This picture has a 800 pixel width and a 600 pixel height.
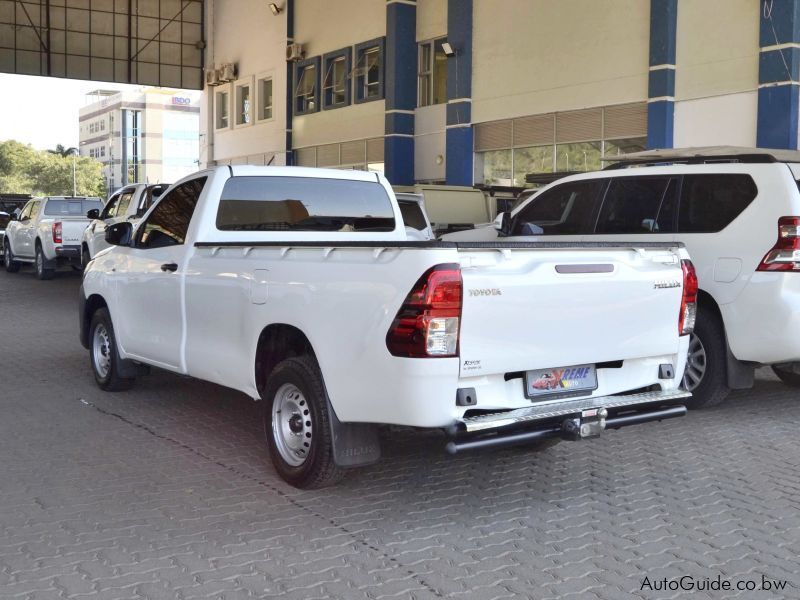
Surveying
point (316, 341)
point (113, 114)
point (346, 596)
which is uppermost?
point (113, 114)

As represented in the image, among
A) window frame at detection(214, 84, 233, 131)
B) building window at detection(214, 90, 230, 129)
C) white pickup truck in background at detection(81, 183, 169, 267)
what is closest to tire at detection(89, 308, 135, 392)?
white pickup truck in background at detection(81, 183, 169, 267)

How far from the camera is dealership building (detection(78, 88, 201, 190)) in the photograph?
418 feet

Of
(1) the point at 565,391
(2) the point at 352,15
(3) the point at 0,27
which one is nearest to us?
(1) the point at 565,391

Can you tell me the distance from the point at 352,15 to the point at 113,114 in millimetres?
110189

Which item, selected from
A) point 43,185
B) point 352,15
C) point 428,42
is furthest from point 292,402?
point 43,185

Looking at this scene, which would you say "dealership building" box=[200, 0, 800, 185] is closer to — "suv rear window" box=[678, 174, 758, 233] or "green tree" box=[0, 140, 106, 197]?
"suv rear window" box=[678, 174, 758, 233]

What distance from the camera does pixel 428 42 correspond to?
96.0 feet

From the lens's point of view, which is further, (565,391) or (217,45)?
(217,45)

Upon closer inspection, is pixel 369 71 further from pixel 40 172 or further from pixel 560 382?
pixel 40 172

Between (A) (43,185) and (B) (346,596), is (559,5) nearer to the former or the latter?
(B) (346,596)

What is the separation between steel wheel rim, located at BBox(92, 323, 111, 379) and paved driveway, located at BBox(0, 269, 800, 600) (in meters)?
0.66

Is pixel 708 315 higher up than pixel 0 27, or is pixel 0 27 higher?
pixel 0 27

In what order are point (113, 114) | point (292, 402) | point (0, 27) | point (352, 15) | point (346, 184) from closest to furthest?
point (292, 402), point (346, 184), point (352, 15), point (0, 27), point (113, 114)

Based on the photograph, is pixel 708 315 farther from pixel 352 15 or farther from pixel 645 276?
pixel 352 15
